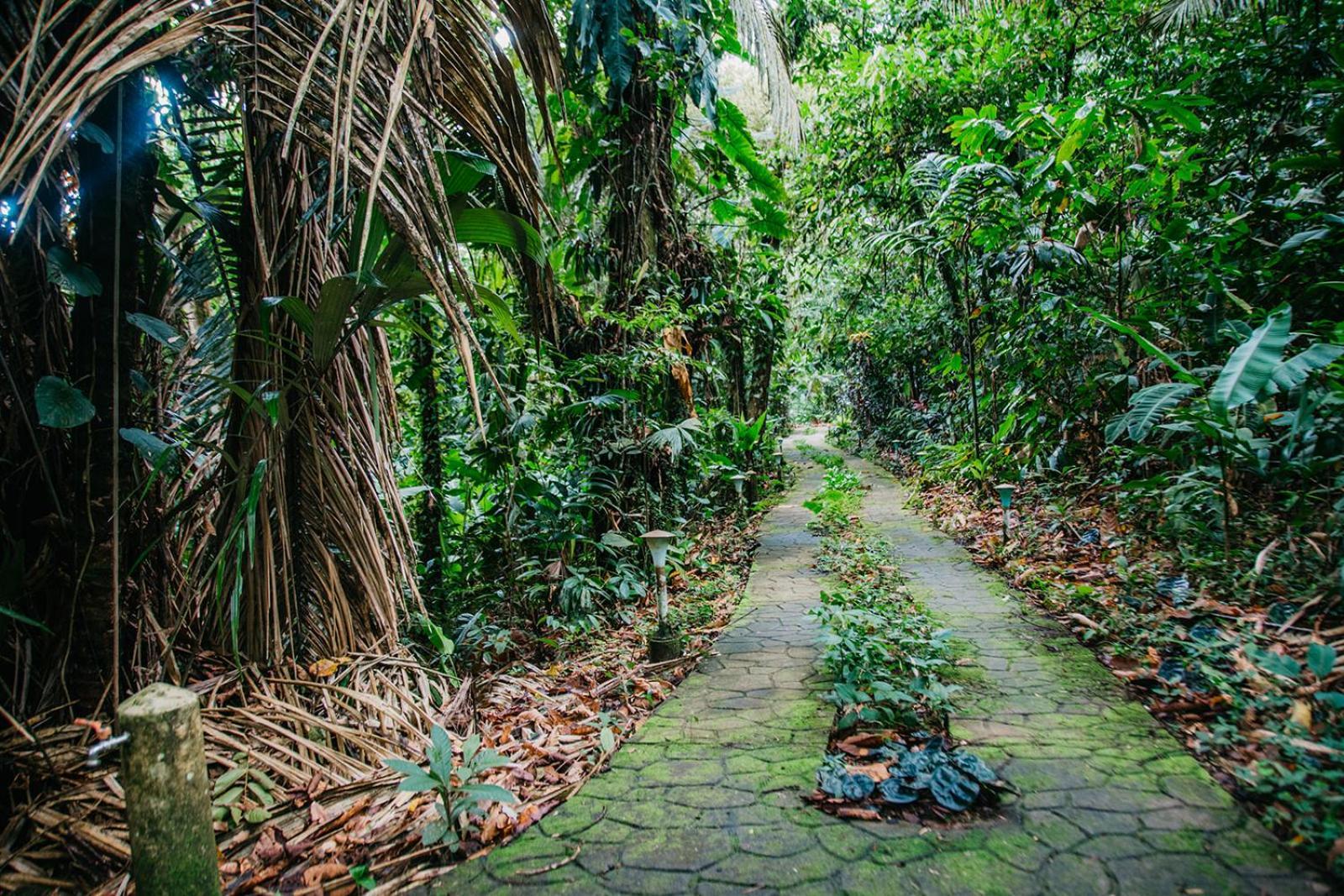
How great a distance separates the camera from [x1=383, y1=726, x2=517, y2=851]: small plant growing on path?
1628mm

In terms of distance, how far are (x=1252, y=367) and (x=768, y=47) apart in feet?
14.8

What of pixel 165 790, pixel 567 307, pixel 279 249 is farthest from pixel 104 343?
pixel 567 307

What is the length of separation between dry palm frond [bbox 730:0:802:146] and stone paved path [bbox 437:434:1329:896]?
4.98 m

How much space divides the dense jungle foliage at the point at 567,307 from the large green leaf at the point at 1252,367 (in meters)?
0.02

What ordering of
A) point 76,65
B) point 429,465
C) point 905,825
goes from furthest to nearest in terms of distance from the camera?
point 429,465, point 905,825, point 76,65

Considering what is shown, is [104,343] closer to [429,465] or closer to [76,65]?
[76,65]

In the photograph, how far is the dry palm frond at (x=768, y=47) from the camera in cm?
516

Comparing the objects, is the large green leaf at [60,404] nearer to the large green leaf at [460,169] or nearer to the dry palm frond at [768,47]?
the large green leaf at [460,169]

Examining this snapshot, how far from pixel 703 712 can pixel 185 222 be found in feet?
9.15

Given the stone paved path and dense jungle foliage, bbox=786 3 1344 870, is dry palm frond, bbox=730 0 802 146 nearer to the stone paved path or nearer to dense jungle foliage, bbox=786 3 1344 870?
dense jungle foliage, bbox=786 3 1344 870

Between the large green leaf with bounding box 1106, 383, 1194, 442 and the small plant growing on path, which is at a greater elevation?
the large green leaf with bounding box 1106, 383, 1194, 442

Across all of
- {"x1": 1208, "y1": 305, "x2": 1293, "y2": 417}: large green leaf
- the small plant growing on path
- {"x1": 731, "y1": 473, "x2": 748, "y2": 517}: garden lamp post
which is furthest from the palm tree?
{"x1": 731, "y1": 473, "x2": 748, "y2": 517}: garden lamp post

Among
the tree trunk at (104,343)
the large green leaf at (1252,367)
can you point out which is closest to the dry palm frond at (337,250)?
the tree trunk at (104,343)

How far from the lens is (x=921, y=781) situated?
1.88 m
